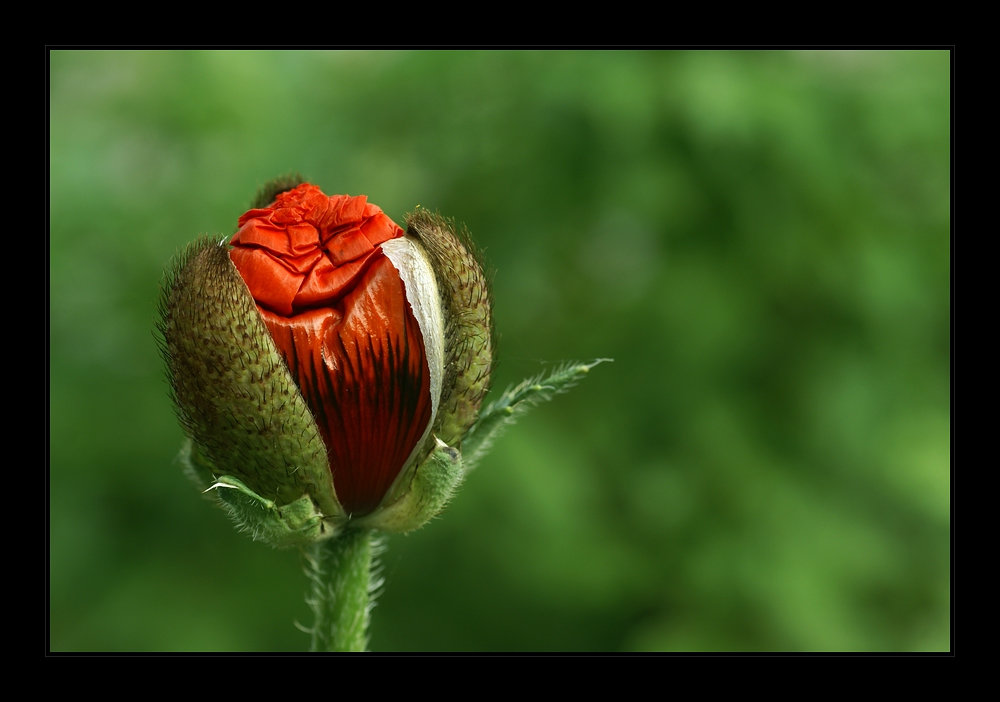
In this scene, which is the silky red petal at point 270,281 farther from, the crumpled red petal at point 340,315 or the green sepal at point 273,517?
the green sepal at point 273,517

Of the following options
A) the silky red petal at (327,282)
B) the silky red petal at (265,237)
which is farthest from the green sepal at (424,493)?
the silky red petal at (265,237)

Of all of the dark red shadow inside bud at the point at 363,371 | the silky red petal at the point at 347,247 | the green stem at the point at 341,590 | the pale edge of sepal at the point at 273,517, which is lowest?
the green stem at the point at 341,590

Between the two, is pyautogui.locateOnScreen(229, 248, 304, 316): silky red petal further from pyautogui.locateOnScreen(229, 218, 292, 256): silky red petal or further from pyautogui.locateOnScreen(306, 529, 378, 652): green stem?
pyautogui.locateOnScreen(306, 529, 378, 652): green stem

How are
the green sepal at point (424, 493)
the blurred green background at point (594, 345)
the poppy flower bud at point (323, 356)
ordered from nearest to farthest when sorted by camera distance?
1. the poppy flower bud at point (323, 356)
2. the green sepal at point (424, 493)
3. the blurred green background at point (594, 345)

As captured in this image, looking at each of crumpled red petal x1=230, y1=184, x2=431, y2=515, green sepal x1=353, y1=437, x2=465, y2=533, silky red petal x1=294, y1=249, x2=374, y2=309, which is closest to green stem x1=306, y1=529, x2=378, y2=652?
green sepal x1=353, y1=437, x2=465, y2=533

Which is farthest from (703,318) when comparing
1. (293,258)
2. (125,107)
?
(125,107)

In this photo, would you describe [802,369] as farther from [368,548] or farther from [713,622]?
[368,548]
